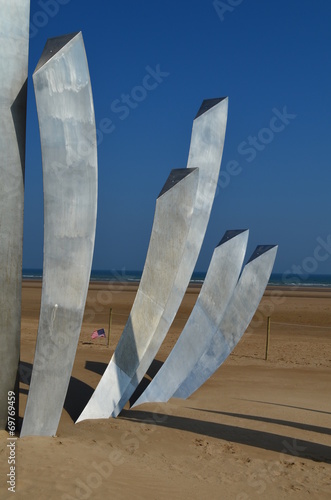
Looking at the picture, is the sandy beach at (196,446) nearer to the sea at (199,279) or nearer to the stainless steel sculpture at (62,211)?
the stainless steel sculpture at (62,211)

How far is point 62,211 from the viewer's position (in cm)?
628

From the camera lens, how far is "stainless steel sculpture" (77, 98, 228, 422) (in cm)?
810

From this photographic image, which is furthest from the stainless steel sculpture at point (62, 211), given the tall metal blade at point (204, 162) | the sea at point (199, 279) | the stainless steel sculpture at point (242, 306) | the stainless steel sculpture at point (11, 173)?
the sea at point (199, 279)

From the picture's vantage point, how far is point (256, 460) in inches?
272

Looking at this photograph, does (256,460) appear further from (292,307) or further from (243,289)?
(292,307)

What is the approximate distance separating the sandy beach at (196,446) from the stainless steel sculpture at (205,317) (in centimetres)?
38

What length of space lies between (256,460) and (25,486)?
2.83 metres

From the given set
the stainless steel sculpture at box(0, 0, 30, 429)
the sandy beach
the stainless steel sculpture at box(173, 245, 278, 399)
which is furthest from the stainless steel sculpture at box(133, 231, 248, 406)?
the stainless steel sculpture at box(0, 0, 30, 429)

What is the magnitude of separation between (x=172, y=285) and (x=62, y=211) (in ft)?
7.69

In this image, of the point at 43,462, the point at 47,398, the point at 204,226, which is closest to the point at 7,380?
the point at 47,398

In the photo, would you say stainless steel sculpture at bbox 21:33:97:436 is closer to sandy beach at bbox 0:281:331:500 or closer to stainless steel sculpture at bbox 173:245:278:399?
sandy beach at bbox 0:281:331:500

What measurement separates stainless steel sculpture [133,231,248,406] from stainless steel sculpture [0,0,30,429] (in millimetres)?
3075

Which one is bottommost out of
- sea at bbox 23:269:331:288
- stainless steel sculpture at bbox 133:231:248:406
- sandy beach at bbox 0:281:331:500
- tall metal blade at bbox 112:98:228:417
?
sea at bbox 23:269:331:288

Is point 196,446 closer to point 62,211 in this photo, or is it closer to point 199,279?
point 62,211
